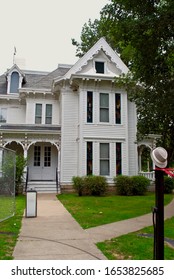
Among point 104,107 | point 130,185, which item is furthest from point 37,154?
point 130,185

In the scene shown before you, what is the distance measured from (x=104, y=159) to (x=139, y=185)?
2.80 metres

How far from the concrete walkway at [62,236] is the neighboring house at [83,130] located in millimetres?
7873

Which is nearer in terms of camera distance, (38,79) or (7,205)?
(7,205)

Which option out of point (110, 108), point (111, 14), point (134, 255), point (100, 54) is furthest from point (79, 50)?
point (134, 255)

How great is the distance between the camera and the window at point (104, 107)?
17891mm

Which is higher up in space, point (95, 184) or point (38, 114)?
point (38, 114)

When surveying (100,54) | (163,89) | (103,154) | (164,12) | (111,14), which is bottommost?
(103,154)

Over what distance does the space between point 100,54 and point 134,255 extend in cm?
1623

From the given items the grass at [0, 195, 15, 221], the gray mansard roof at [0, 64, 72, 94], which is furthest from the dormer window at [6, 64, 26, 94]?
the grass at [0, 195, 15, 221]

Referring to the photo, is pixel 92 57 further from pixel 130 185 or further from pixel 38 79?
pixel 130 185

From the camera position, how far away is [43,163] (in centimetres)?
1934

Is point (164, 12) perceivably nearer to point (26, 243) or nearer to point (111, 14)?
A: point (111, 14)

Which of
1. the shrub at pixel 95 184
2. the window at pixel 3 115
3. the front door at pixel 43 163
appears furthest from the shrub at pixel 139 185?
the window at pixel 3 115
